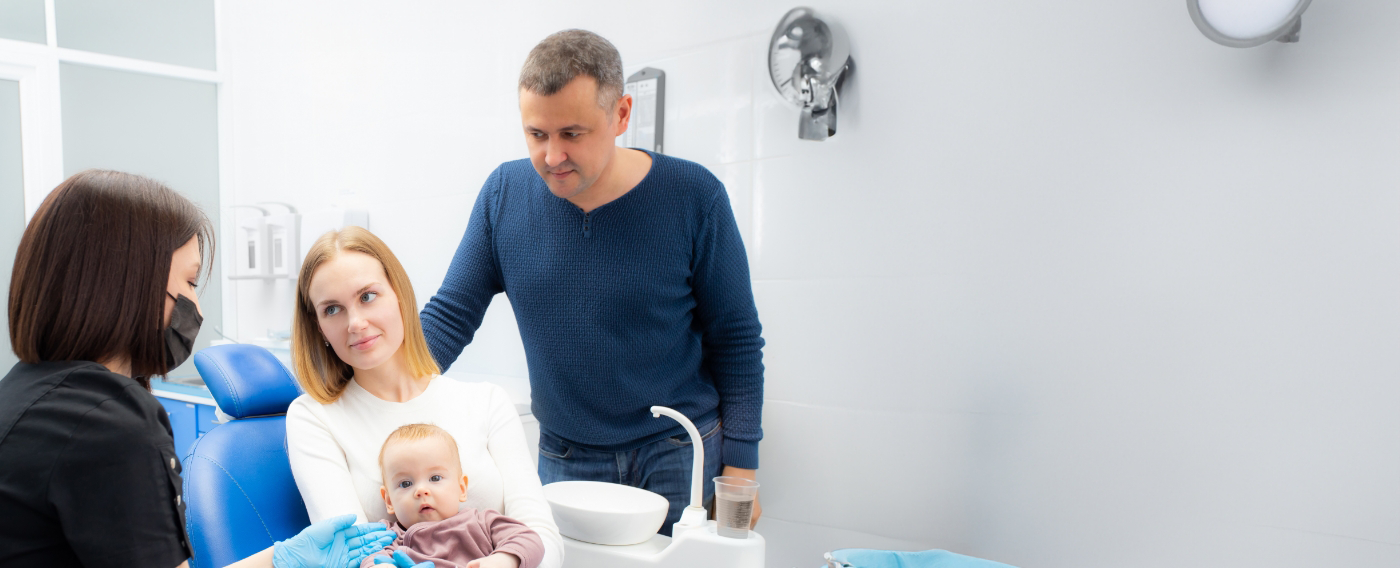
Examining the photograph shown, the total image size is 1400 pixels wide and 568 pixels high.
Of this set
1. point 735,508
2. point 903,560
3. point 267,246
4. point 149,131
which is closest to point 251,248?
point 267,246

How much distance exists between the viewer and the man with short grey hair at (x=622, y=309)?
64.9 inches

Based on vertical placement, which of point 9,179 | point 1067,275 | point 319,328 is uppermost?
point 9,179

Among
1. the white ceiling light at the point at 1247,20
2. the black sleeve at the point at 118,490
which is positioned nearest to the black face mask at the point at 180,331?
the black sleeve at the point at 118,490

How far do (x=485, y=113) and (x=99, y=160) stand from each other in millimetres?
2405

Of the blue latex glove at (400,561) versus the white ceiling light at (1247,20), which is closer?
the blue latex glove at (400,561)

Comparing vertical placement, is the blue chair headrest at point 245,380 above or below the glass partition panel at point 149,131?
below

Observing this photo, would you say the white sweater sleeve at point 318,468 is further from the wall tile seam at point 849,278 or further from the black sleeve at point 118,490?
the wall tile seam at point 849,278

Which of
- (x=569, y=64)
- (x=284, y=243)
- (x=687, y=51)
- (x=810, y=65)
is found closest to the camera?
(x=569, y=64)

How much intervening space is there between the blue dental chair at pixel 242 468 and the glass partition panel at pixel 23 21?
3.40 metres

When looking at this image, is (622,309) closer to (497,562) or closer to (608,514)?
(608,514)

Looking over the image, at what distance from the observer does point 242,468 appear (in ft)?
4.42

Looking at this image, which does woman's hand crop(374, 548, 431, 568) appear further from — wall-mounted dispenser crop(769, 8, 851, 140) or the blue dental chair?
wall-mounted dispenser crop(769, 8, 851, 140)

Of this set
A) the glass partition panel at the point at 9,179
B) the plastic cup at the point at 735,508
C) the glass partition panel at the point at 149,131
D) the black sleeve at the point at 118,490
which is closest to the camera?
the black sleeve at the point at 118,490

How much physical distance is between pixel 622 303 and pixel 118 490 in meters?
0.91
